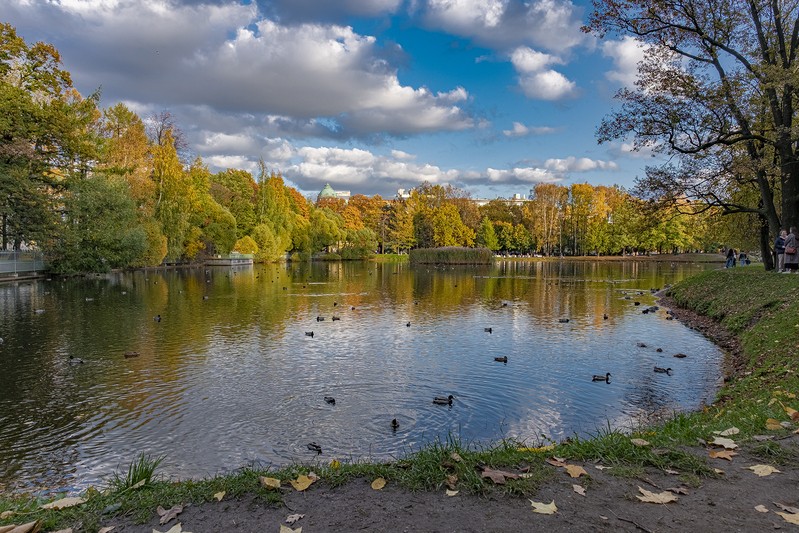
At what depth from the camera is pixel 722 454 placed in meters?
5.05

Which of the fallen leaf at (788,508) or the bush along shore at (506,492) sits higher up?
the fallen leaf at (788,508)

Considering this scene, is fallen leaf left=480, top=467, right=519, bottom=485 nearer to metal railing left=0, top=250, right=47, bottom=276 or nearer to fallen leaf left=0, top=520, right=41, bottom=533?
fallen leaf left=0, top=520, right=41, bottom=533

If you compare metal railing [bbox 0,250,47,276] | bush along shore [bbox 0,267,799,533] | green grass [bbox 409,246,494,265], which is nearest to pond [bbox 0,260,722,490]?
bush along shore [bbox 0,267,799,533]

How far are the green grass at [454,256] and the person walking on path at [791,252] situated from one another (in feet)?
183

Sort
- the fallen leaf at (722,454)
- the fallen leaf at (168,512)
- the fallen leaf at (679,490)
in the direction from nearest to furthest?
the fallen leaf at (168,512) → the fallen leaf at (679,490) → the fallen leaf at (722,454)

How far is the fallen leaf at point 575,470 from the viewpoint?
15.2 ft

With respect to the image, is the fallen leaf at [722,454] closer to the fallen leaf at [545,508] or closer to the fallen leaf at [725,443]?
the fallen leaf at [725,443]

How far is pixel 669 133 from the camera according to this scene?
20.9 meters

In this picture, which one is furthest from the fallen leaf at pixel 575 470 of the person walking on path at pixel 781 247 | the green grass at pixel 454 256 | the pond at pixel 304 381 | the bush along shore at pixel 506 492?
the green grass at pixel 454 256

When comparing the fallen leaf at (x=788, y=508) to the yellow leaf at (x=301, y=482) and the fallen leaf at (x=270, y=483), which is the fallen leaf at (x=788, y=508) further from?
the fallen leaf at (x=270, y=483)

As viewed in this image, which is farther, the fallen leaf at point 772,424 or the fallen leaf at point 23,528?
the fallen leaf at point 772,424

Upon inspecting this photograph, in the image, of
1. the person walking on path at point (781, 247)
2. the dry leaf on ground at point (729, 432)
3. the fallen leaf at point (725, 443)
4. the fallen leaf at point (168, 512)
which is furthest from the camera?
the person walking on path at point (781, 247)

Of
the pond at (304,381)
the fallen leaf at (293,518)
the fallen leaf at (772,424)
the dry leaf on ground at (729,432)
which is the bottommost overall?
the pond at (304,381)

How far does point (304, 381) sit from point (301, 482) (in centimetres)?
767
